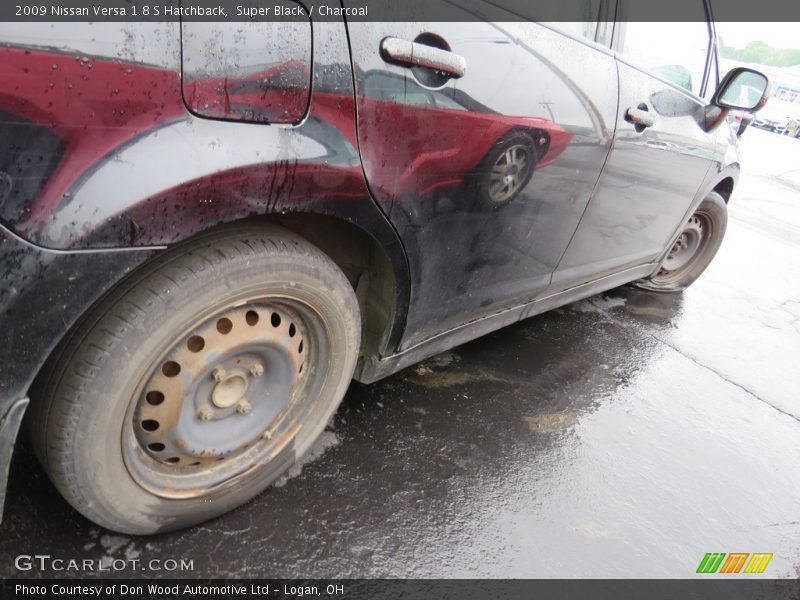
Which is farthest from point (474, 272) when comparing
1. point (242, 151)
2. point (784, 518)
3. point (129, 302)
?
point (784, 518)

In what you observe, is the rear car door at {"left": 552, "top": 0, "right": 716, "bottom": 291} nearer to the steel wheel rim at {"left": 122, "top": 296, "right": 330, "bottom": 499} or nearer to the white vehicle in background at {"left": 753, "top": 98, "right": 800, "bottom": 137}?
the steel wheel rim at {"left": 122, "top": 296, "right": 330, "bottom": 499}

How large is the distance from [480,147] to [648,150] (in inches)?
47.7

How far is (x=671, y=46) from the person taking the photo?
104 inches

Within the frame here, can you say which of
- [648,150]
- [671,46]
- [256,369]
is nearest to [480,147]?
[256,369]

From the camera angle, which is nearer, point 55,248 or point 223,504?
point 55,248

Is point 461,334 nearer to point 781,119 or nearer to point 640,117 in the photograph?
point 640,117

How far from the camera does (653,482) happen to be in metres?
2.23

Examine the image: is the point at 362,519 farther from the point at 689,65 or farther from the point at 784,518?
the point at 689,65

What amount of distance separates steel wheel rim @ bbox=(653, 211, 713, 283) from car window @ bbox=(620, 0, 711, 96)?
1.25 metres

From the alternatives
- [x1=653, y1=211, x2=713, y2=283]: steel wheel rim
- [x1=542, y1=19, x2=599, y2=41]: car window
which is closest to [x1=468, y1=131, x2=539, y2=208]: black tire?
[x1=542, y1=19, x2=599, y2=41]: car window

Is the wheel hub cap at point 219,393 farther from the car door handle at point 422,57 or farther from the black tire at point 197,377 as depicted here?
the car door handle at point 422,57

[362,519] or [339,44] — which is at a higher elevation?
[339,44]

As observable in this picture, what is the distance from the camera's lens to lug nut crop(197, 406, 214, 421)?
1.53 m

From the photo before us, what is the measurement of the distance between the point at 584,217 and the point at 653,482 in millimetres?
1120
